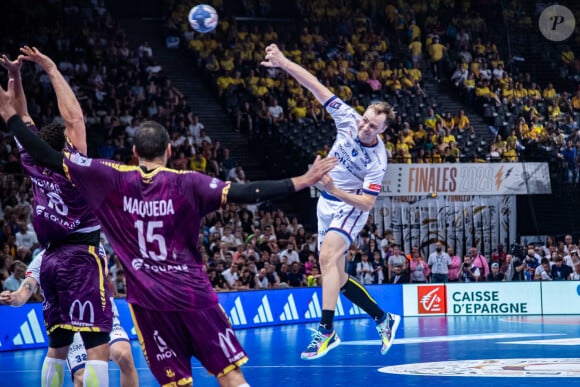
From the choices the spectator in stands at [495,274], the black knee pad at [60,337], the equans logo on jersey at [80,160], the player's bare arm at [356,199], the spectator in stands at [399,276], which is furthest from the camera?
the spectator in stands at [495,274]

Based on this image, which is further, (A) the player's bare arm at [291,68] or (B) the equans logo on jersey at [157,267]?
(A) the player's bare arm at [291,68]

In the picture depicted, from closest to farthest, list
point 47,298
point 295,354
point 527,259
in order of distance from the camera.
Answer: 1. point 47,298
2. point 295,354
3. point 527,259

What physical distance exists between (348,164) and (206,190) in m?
4.55

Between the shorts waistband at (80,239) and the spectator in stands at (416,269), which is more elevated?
A: the shorts waistband at (80,239)

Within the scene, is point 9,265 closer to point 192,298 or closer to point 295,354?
point 295,354

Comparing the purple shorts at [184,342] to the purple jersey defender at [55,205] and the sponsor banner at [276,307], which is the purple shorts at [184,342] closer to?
the purple jersey defender at [55,205]

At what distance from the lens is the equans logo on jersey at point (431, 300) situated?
2330cm

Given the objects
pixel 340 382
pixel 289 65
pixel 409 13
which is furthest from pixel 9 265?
pixel 409 13

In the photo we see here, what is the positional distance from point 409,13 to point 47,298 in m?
27.4

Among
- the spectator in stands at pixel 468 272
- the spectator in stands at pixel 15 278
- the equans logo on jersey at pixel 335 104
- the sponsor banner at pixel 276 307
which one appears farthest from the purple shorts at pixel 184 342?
the spectator in stands at pixel 468 272

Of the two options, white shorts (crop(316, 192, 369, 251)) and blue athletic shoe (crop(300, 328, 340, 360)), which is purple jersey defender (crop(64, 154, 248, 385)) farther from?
white shorts (crop(316, 192, 369, 251))

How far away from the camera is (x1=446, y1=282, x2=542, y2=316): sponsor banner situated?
75.2 ft

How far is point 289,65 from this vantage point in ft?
32.4

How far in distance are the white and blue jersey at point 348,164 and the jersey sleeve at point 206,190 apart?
4.30m
